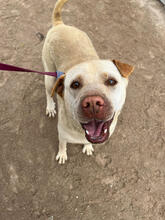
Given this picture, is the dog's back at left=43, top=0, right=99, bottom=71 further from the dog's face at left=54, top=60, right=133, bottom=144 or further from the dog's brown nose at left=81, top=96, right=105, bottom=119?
the dog's brown nose at left=81, top=96, right=105, bottom=119

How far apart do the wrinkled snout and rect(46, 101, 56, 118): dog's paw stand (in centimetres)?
172

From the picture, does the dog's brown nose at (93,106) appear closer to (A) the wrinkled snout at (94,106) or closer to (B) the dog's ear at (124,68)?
(A) the wrinkled snout at (94,106)

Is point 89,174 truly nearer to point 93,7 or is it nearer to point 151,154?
point 151,154

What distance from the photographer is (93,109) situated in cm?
187

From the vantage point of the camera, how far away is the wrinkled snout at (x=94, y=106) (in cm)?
184

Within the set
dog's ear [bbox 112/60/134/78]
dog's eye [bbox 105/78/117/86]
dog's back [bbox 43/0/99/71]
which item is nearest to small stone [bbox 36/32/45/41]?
dog's back [bbox 43/0/99/71]

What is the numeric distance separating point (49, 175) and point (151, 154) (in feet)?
5.37

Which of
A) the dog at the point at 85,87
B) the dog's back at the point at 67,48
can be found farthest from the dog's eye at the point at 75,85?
the dog's back at the point at 67,48

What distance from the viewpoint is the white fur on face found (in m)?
2.02

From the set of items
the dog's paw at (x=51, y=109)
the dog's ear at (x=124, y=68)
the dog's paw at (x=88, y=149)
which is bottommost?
the dog's paw at (x=88, y=149)

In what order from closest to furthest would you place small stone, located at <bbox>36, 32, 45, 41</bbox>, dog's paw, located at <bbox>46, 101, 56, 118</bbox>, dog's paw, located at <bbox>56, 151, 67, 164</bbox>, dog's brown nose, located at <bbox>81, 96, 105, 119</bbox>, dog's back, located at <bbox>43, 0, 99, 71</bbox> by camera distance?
dog's brown nose, located at <bbox>81, 96, 105, 119</bbox>
dog's back, located at <bbox>43, 0, 99, 71</bbox>
dog's paw, located at <bbox>56, 151, 67, 164</bbox>
dog's paw, located at <bbox>46, 101, 56, 118</bbox>
small stone, located at <bbox>36, 32, 45, 41</bbox>

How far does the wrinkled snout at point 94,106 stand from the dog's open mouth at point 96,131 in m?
0.28

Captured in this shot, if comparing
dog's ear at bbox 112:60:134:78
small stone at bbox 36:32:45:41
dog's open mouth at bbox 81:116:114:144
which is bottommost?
small stone at bbox 36:32:45:41

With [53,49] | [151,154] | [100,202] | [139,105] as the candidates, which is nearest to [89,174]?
[100,202]
